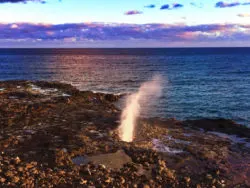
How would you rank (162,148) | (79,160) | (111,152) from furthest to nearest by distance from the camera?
(162,148) < (111,152) < (79,160)

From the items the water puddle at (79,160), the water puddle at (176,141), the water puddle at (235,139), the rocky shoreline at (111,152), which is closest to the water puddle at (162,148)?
the rocky shoreline at (111,152)

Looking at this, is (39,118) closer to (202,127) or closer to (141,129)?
(141,129)

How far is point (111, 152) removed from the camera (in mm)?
22297

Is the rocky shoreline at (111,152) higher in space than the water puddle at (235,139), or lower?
higher

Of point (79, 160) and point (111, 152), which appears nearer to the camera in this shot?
point (79, 160)

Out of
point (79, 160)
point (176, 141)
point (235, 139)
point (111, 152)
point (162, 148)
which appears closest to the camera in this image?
point (79, 160)

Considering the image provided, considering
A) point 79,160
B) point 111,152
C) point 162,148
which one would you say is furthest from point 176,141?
point 79,160

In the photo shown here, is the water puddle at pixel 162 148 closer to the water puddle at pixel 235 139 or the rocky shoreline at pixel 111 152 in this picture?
the rocky shoreline at pixel 111 152

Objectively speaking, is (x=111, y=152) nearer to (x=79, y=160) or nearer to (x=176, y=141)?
(x=79, y=160)

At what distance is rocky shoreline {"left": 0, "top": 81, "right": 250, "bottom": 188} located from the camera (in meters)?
18.2

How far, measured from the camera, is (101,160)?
68.6ft

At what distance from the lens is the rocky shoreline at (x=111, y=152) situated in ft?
59.8

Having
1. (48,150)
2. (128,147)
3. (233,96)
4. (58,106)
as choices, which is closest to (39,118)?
(58,106)

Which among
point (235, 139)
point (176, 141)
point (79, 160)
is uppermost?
point (79, 160)
